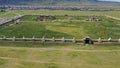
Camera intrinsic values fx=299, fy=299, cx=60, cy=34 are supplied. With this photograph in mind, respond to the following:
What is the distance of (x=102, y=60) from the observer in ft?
161

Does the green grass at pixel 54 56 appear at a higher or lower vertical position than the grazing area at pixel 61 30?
higher

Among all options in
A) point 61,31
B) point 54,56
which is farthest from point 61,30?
point 54,56

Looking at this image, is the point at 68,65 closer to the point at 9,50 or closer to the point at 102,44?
the point at 9,50

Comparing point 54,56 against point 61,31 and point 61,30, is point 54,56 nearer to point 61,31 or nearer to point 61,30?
point 61,31

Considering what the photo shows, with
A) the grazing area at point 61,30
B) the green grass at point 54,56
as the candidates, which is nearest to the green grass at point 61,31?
the grazing area at point 61,30

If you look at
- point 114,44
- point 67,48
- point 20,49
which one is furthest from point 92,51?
point 20,49

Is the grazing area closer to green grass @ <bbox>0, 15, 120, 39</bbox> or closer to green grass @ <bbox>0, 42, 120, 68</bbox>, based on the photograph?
green grass @ <bbox>0, 15, 120, 39</bbox>

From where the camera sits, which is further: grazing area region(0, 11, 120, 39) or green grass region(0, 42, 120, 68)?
grazing area region(0, 11, 120, 39)

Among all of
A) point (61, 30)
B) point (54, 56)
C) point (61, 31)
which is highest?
point (54, 56)

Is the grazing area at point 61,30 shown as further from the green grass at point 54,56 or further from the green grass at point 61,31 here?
Answer: the green grass at point 54,56

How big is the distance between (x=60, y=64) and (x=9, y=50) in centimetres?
1359

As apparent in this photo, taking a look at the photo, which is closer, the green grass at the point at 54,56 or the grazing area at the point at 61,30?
the green grass at the point at 54,56

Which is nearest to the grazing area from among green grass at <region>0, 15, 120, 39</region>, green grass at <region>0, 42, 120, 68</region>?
green grass at <region>0, 15, 120, 39</region>

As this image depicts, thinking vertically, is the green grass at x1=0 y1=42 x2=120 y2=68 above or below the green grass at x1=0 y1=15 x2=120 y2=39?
above
